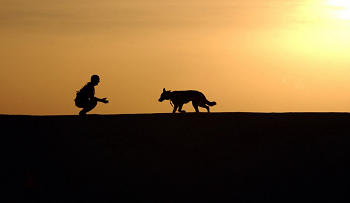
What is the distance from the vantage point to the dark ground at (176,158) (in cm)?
1154

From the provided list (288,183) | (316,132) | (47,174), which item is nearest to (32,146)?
(47,174)

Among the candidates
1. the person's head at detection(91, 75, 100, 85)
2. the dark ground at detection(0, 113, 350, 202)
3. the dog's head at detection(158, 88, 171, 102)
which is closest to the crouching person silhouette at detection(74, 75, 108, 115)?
the person's head at detection(91, 75, 100, 85)

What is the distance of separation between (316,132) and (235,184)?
150 inches

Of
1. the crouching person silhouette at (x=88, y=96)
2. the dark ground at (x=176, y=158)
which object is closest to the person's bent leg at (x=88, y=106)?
the crouching person silhouette at (x=88, y=96)

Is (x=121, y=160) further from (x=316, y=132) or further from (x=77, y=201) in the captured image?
(x=316, y=132)

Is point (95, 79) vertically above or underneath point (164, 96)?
underneath

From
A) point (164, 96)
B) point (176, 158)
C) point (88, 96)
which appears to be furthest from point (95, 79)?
point (164, 96)

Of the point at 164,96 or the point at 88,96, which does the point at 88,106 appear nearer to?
the point at 88,96

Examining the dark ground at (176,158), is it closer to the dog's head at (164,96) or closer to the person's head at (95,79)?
the person's head at (95,79)

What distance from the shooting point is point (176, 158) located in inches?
512

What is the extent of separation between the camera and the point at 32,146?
1370 cm

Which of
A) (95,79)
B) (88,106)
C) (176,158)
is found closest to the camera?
(176,158)

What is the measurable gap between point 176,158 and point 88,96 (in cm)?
465

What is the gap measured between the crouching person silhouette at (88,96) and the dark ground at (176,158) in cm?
113
